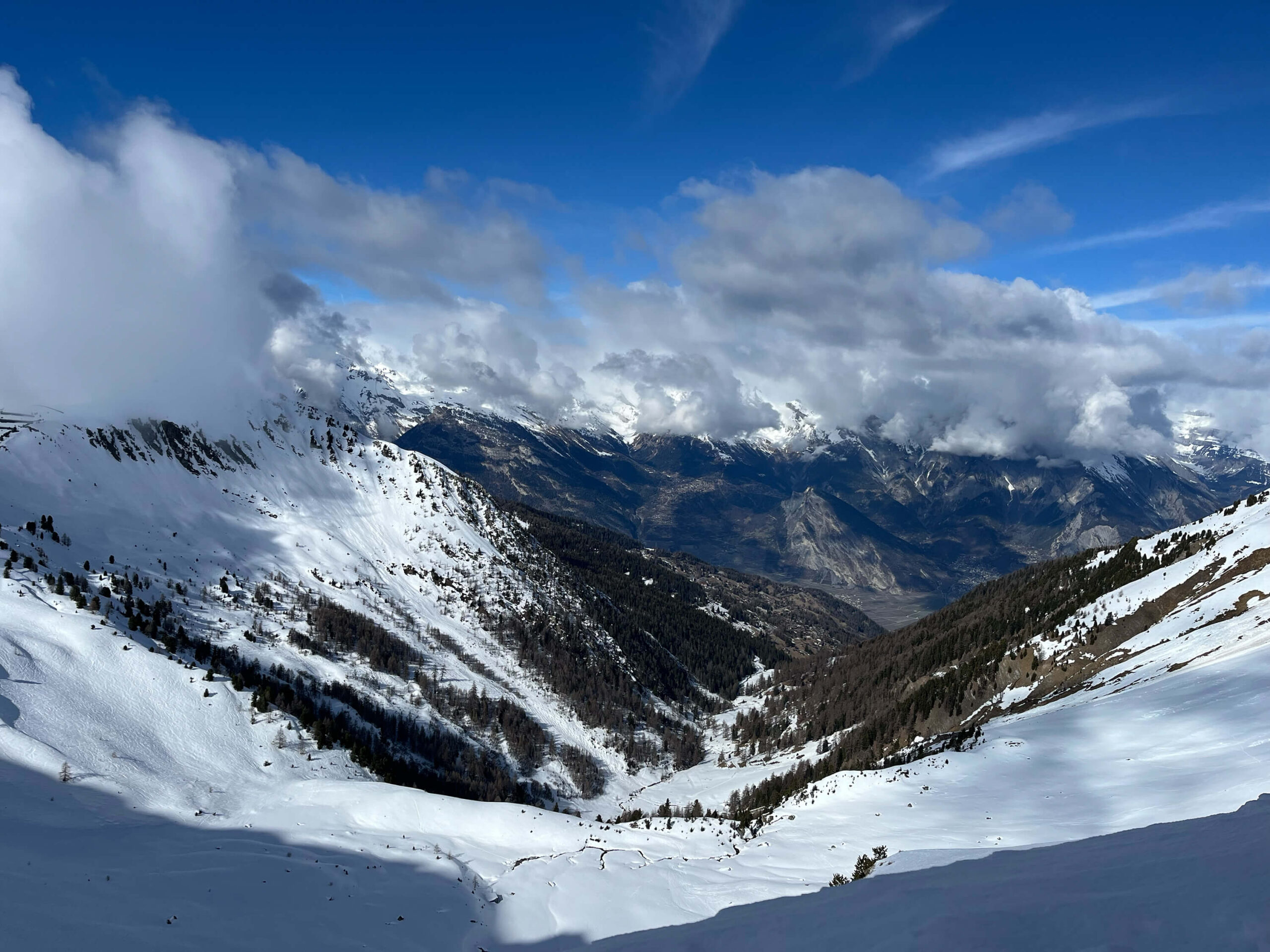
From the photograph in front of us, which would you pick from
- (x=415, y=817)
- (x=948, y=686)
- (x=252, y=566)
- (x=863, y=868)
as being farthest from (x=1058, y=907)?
(x=252, y=566)

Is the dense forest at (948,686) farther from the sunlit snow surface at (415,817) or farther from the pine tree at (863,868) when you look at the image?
the pine tree at (863,868)

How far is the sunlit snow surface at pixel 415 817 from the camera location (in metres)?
28.8

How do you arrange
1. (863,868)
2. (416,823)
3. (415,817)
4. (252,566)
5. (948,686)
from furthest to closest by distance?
(252,566) < (948,686) < (415,817) < (416,823) < (863,868)

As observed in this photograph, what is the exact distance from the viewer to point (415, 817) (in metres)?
49.4

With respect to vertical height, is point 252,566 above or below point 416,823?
above

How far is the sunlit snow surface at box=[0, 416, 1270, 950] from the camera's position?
28.8 meters

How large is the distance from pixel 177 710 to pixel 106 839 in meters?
39.3

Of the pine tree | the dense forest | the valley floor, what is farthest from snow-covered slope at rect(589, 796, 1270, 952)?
the dense forest

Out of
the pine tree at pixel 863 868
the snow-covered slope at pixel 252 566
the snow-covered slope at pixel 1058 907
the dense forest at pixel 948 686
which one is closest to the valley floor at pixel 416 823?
the pine tree at pixel 863 868

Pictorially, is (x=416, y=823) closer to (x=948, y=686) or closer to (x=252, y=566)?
(x=948, y=686)

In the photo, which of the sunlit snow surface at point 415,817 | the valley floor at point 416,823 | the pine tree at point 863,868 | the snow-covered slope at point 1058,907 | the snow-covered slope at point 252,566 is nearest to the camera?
the snow-covered slope at point 1058,907

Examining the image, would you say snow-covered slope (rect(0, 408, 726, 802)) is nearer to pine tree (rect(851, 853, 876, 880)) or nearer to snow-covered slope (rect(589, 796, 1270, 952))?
pine tree (rect(851, 853, 876, 880))

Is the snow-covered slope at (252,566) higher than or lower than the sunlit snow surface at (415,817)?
higher

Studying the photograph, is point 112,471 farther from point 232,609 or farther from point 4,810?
point 4,810
